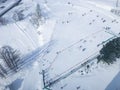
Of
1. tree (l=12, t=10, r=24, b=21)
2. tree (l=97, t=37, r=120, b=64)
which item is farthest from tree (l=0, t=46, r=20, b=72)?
tree (l=12, t=10, r=24, b=21)

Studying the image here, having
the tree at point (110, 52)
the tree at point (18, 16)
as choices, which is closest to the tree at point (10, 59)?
the tree at point (110, 52)

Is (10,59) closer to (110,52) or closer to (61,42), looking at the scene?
(61,42)

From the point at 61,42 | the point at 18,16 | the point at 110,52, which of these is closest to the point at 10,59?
the point at 61,42

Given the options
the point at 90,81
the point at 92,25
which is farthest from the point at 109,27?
the point at 90,81

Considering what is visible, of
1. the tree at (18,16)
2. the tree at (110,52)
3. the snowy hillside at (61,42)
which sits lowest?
the tree at (18,16)

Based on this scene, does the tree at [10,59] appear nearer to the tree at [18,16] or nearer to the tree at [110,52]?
the tree at [110,52]

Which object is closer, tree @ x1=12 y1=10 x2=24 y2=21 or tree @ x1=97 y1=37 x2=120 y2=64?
tree @ x1=97 y1=37 x2=120 y2=64

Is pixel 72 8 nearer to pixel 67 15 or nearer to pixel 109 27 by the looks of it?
pixel 67 15

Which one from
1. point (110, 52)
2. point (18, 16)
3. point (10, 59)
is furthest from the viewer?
point (18, 16)

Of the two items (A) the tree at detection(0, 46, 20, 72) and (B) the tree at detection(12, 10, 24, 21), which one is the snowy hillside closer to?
(B) the tree at detection(12, 10, 24, 21)

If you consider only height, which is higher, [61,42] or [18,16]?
[61,42]
